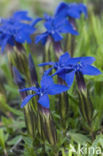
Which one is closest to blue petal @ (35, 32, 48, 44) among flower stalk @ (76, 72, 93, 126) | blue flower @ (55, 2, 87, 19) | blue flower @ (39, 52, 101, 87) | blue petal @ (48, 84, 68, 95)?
blue flower @ (55, 2, 87, 19)

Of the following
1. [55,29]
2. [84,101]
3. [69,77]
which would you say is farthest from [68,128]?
[55,29]

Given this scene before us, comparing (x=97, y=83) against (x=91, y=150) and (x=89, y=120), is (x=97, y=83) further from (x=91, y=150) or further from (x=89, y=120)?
(x=91, y=150)

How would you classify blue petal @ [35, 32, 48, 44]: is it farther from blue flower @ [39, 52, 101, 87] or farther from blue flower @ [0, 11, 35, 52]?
blue flower @ [39, 52, 101, 87]

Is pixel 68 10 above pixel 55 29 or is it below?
above

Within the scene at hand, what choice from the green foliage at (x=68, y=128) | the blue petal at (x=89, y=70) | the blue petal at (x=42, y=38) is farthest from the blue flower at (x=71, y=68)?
the blue petal at (x=42, y=38)

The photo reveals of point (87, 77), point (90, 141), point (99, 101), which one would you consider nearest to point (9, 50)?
point (87, 77)

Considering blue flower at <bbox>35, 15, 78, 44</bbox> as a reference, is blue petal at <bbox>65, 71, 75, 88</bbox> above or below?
below

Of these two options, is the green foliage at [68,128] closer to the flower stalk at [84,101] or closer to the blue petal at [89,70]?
the flower stalk at [84,101]

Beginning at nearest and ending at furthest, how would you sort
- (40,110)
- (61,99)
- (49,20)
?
(40,110) → (61,99) → (49,20)

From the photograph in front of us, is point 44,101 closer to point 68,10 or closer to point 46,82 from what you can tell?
point 46,82

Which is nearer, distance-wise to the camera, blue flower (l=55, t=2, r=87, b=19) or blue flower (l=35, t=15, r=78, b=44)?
blue flower (l=35, t=15, r=78, b=44)

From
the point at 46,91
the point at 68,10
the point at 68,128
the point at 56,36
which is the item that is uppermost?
the point at 68,10
